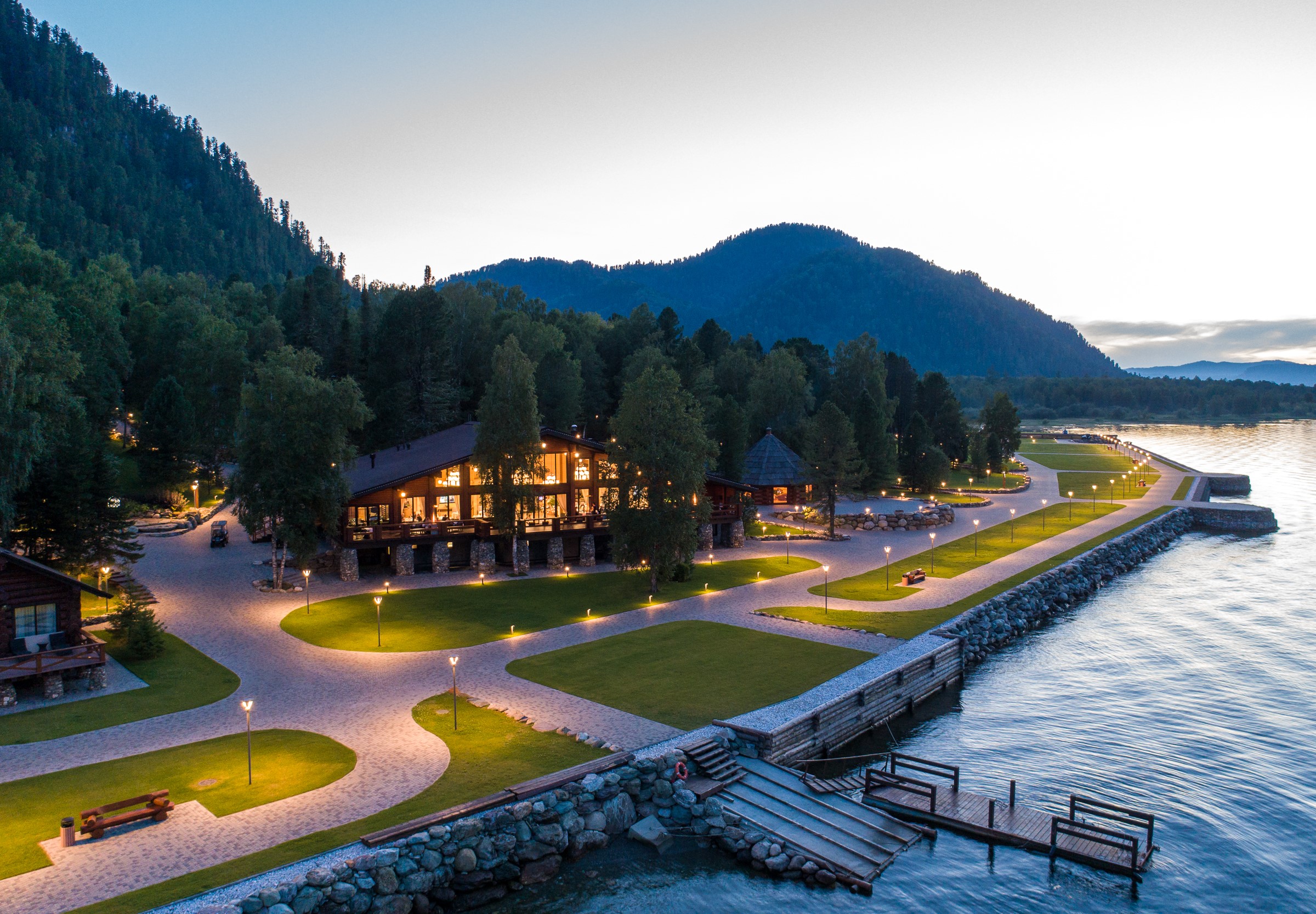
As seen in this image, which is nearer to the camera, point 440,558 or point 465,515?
point 440,558

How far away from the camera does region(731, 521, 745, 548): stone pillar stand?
191 ft

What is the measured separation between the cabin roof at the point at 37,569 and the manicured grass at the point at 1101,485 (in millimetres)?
77437

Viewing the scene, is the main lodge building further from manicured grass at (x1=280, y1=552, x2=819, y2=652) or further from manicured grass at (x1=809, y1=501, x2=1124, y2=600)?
manicured grass at (x1=809, y1=501, x2=1124, y2=600)

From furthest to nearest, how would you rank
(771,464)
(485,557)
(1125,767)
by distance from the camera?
(771,464)
(485,557)
(1125,767)

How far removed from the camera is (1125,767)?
26.2 m

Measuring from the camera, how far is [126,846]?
1811 centimetres

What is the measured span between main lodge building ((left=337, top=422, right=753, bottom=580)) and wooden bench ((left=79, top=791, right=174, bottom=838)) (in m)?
27.6

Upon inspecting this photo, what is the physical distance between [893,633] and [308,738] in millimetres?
23707

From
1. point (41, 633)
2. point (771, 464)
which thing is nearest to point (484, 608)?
point (41, 633)

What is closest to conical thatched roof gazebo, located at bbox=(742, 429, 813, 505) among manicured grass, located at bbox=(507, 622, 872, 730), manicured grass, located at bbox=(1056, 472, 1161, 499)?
manicured grass, located at bbox=(1056, 472, 1161, 499)

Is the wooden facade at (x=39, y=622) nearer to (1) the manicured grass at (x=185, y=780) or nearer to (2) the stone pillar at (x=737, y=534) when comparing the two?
(1) the manicured grass at (x=185, y=780)

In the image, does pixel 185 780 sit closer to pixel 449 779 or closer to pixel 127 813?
pixel 127 813

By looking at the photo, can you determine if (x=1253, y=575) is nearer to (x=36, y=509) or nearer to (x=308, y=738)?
(x=308, y=738)

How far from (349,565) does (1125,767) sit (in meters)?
38.0
